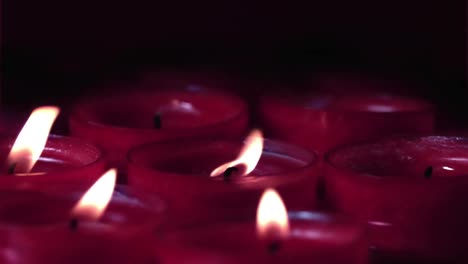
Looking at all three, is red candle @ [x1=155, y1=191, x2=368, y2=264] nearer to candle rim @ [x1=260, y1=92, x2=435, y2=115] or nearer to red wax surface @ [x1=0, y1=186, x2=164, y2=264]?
red wax surface @ [x1=0, y1=186, x2=164, y2=264]

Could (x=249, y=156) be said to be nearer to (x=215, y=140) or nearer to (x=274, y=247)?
(x=215, y=140)

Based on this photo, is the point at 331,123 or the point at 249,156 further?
the point at 331,123

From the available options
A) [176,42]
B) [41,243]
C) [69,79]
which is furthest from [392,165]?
[69,79]

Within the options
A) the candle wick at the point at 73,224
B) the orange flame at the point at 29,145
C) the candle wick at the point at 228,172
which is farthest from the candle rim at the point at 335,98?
the candle wick at the point at 73,224

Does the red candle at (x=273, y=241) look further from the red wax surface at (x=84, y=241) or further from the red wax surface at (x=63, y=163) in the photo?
the red wax surface at (x=63, y=163)

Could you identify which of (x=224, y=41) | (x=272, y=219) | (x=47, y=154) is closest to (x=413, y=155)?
(x=272, y=219)

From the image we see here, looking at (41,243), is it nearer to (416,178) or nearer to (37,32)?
(416,178)
